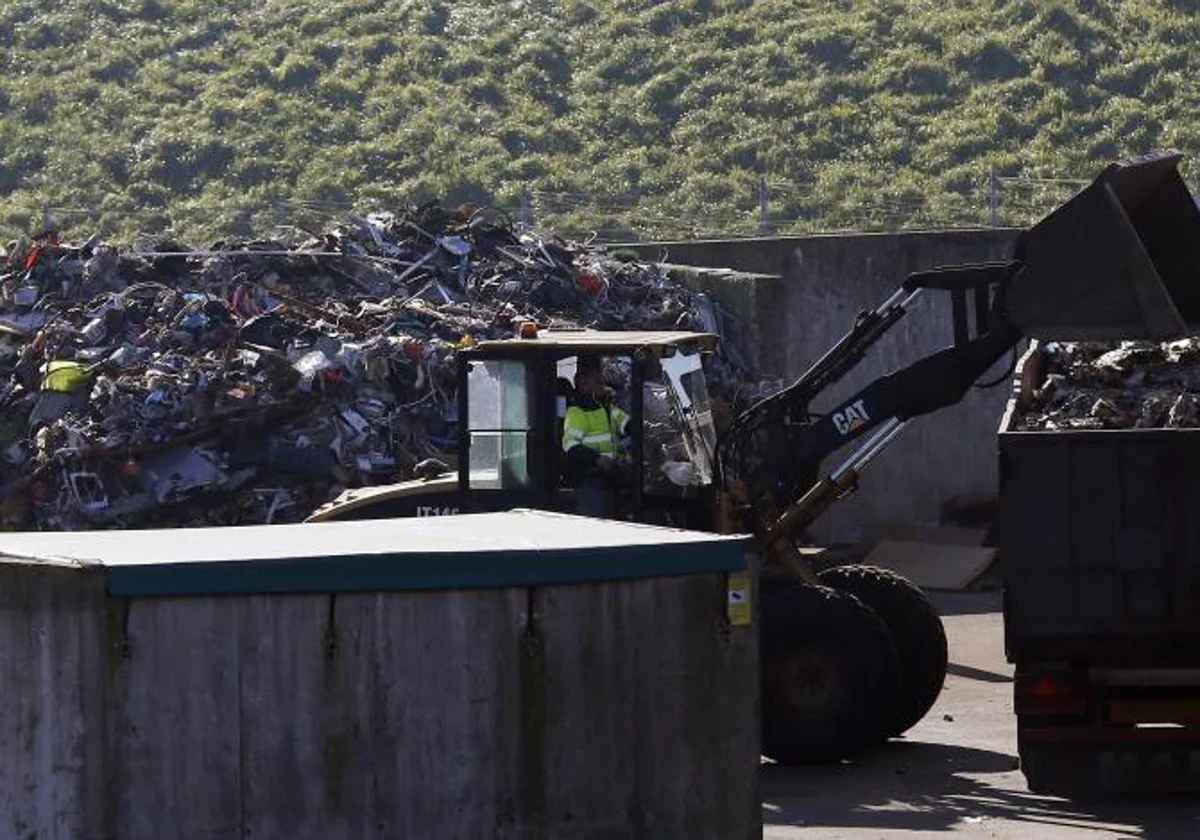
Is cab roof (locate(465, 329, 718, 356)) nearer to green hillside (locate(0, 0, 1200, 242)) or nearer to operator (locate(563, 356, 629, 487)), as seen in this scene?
operator (locate(563, 356, 629, 487))

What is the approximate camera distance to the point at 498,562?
30.1 ft

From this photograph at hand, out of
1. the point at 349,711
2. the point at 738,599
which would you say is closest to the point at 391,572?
the point at 349,711

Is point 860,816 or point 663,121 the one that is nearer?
point 860,816

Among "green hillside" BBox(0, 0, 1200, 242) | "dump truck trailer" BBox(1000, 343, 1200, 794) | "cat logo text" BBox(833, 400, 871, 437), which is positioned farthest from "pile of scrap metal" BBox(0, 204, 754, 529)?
"dump truck trailer" BBox(1000, 343, 1200, 794)

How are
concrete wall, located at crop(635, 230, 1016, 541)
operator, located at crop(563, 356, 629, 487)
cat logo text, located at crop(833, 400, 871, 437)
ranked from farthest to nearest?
concrete wall, located at crop(635, 230, 1016, 541), cat logo text, located at crop(833, 400, 871, 437), operator, located at crop(563, 356, 629, 487)

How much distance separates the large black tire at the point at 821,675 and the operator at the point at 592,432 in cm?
123

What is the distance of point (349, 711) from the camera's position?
909cm

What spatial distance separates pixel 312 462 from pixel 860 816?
32.8 feet

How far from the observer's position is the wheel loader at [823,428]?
13.2 meters

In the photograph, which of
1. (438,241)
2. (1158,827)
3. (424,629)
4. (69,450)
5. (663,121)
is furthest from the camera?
(663,121)

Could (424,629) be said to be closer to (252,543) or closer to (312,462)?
(252,543)

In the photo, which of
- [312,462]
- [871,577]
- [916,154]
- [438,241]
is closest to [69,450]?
[312,462]

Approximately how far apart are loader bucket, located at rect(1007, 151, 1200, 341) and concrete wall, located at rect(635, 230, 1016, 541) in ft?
32.4

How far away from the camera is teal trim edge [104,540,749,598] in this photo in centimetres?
896
